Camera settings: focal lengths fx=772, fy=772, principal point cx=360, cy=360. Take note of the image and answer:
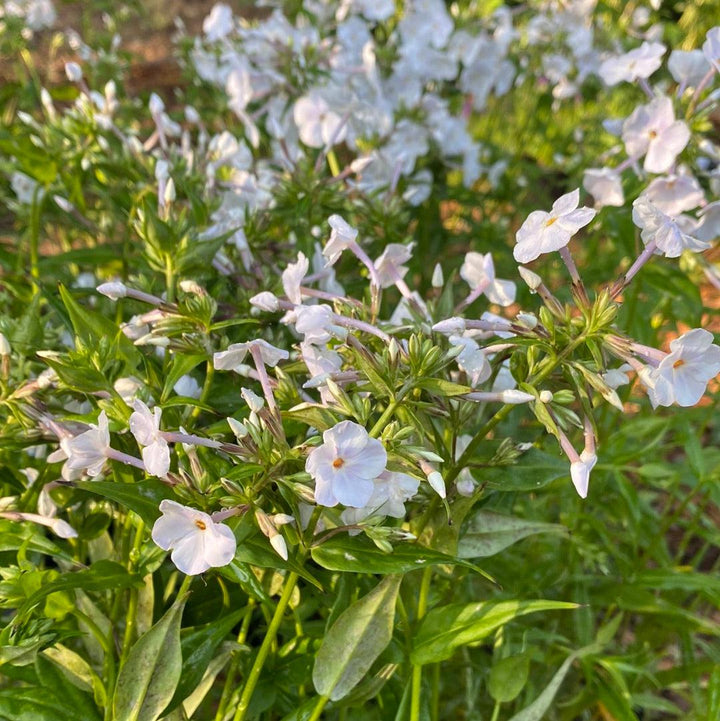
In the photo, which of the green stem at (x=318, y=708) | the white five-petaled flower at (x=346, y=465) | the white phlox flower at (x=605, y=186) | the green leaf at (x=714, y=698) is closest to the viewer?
the white five-petaled flower at (x=346, y=465)

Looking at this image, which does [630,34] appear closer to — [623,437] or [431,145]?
[431,145]

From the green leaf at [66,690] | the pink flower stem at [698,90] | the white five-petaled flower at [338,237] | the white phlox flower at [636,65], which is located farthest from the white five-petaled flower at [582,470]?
the white phlox flower at [636,65]

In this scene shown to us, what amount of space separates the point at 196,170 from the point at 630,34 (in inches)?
78.6

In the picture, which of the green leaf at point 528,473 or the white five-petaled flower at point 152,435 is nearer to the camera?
the white five-petaled flower at point 152,435

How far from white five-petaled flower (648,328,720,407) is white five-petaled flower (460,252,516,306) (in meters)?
0.32

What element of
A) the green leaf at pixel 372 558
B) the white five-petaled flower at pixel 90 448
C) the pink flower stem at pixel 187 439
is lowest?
the green leaf at pixel 372 558

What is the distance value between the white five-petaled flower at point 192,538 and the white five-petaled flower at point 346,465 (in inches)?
4.3

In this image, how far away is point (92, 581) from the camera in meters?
0.94

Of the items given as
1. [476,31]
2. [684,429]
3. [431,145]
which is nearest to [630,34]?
[476,31]

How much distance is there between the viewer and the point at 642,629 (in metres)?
1.81

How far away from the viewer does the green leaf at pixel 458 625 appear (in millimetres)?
958

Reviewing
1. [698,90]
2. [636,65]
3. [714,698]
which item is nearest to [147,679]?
[714,698]

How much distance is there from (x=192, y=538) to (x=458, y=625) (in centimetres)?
38

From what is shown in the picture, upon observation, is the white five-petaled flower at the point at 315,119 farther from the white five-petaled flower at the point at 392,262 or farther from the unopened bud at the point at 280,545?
the unopened bud at the point at 280,545
